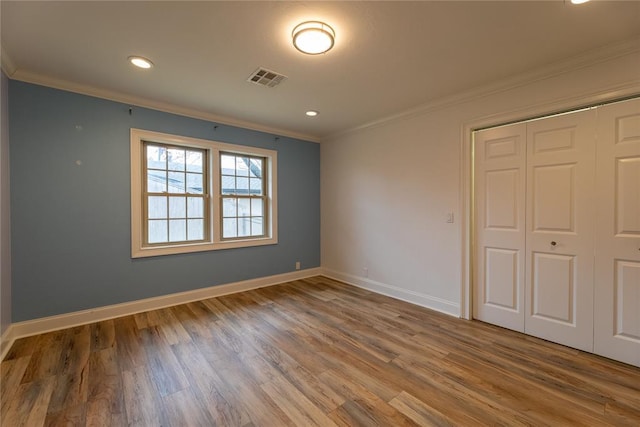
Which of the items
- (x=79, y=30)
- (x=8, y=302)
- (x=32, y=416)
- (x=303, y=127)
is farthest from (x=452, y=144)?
(x=8, y=302)

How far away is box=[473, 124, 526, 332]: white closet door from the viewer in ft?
8.96

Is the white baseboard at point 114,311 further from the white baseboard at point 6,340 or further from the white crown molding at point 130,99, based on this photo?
the white crown molding at point 130,99

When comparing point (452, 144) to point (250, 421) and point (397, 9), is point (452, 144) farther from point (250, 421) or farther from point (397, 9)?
point (250, 421)

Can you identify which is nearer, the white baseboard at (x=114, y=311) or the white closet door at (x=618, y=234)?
the white closet door at (x=618, y=234)

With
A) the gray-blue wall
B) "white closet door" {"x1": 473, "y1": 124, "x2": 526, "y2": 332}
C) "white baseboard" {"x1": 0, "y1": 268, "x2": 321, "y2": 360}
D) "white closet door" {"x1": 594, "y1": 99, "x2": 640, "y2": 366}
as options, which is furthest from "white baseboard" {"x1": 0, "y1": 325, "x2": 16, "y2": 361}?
"white closet door" {"x1": 594, "y1": 99, "x2": 640, "y2": 366}

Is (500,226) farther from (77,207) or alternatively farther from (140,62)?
(77,207)

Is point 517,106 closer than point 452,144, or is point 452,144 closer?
point 517,106

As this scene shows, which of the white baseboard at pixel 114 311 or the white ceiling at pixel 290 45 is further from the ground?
the white ceiling at pixel 290 45

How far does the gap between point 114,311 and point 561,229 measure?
15.7ft

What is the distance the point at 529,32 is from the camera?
1982 mm

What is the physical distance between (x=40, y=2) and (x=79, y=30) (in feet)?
0.85

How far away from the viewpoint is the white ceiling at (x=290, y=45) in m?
1.77

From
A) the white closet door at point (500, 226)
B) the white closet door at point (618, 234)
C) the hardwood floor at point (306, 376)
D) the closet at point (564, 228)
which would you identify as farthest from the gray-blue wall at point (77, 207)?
the white closet door at point (618, 234)

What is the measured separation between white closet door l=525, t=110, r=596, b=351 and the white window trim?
11.2 ft
